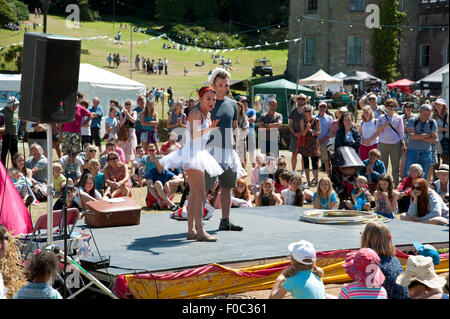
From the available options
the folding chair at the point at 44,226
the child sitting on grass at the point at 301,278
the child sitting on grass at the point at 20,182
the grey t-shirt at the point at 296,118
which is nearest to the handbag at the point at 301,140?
the grey t-shirt at the point at 296,118

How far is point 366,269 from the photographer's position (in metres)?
4.57

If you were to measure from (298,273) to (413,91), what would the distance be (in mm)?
33922

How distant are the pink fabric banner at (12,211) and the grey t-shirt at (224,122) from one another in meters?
2.16

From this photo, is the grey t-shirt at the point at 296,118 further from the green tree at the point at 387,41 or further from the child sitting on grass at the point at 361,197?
the green tree at the point at 387,41

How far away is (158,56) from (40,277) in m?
53.0

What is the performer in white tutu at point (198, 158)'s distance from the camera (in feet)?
22.0

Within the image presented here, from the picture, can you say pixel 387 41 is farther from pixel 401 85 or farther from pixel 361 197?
pixel 361 197

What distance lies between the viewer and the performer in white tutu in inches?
263

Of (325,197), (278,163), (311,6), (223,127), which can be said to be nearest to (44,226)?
(223,127)

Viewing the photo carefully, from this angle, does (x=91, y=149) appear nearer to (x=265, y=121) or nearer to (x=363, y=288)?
(x=265, y=121)

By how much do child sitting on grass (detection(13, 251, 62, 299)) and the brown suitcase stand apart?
3370 millimetres

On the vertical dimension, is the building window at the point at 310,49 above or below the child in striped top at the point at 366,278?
above

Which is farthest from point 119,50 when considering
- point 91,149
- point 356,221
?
point 356,221

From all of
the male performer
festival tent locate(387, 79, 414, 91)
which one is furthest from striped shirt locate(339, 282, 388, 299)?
festival tent locate(387, 79, 414, 91)
